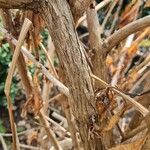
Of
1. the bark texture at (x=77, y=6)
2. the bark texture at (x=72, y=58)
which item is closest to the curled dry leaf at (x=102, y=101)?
the bark texture at (x=72, y=58)

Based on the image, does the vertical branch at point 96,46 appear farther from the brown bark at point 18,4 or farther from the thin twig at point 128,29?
the brown bark at point 18,4

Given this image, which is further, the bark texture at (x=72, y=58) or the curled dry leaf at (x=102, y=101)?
the curled dry leaf at (x=102, y=101)

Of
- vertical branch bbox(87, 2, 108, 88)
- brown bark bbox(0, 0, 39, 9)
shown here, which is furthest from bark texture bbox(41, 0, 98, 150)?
vertical branch bbox(87, 2, 108, 88)

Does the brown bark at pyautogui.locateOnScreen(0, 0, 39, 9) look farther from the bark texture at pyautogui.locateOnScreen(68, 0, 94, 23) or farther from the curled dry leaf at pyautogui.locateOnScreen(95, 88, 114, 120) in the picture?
the curled dry leaf at pyautogui.locateOnScreen(95, 88, 114, 120)

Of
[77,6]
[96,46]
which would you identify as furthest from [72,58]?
[96,46]

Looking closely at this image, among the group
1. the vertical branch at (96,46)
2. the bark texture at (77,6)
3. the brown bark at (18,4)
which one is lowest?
the vertical branch at (96,46)

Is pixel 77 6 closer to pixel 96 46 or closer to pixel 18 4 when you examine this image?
pixel 18 4

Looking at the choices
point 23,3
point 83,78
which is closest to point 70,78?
A: point 83,78

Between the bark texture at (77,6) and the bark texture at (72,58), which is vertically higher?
the bark texture at (77,6)

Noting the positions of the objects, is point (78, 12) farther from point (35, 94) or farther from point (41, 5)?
point (35, 94)
